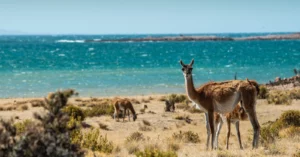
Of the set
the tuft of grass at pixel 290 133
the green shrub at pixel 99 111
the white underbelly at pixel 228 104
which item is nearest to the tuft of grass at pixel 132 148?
the white underbelly at pixel 228 104

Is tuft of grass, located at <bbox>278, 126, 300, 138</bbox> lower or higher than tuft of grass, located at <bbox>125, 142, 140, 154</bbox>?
lower

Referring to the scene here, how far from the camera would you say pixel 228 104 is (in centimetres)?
1096

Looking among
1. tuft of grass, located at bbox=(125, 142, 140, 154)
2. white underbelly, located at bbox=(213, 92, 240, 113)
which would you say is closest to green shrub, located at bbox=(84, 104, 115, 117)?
tuft of grass, located at bbox=(125, 142, 140, 154)

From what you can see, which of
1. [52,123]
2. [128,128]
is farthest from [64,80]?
[52,123]

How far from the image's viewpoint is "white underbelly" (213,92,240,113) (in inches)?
432

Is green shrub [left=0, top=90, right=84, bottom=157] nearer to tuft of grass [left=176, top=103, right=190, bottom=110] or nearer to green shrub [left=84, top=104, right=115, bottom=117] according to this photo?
green shrub [left=84, top=104, right=115, bottom=117]

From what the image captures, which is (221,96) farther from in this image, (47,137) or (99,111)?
(99,111)

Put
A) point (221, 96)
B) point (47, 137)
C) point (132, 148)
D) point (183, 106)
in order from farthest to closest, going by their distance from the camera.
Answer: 1. point (183, 106)
2. point (132, 148)
3. point (221, 96)
4. point (47, 137)

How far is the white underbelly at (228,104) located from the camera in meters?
11.0

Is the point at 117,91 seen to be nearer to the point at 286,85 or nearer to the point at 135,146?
the point at 286,85

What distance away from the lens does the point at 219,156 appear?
966cm

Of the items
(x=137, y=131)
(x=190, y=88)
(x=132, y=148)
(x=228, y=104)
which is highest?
(x=190, y=88)

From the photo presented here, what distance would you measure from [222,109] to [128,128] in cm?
824

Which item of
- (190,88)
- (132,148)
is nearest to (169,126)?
(132,148)
